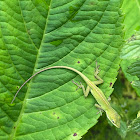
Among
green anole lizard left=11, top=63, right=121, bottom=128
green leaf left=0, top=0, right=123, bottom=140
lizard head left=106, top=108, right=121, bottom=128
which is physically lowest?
lizard head left=106, top=108, right=121, bottom=128

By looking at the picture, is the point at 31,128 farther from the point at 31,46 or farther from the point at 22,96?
the point at 31,46

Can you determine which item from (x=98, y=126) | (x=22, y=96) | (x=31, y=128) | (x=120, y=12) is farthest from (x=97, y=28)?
(x=98, y=126)

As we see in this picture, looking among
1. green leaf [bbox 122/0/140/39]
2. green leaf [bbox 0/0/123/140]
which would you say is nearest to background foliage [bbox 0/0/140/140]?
green leaf [bbox 0/0/123/140]

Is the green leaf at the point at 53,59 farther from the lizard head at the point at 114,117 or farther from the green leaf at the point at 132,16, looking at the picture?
the lizard head at the point at 114,117

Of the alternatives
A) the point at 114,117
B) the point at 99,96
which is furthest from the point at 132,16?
the point at 114,117

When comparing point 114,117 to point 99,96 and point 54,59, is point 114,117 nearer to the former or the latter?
point 99,96

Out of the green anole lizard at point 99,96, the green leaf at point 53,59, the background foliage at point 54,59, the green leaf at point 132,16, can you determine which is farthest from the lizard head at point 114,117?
the green leaf at point 132,16

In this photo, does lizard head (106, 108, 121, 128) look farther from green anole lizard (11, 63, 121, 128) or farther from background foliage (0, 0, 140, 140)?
background foliage (0, 0, 140, 140)
